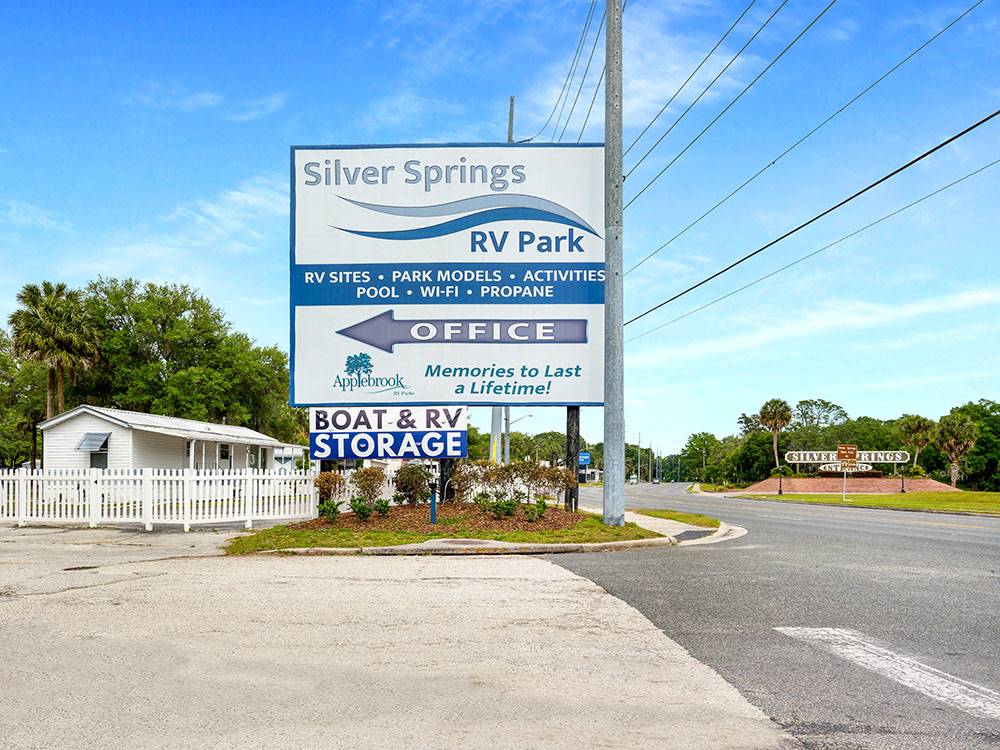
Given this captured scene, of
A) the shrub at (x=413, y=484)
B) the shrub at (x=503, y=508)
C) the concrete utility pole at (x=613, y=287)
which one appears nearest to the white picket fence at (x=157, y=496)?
the shrub at (x=413, y=484)

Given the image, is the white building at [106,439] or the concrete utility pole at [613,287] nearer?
the concrete utility pole at [613,287]

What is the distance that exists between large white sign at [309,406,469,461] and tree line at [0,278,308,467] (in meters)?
35.4

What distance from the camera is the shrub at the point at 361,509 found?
59.4ft

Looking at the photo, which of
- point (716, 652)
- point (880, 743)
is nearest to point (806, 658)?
point (716, 652)

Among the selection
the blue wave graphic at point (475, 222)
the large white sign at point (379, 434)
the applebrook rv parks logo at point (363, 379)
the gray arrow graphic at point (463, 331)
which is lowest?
the large white sign at point (379, 434)

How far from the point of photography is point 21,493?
21.4 meters

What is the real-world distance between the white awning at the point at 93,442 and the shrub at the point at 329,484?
1721 cm

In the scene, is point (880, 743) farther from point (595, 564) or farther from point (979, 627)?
point (595, 564)

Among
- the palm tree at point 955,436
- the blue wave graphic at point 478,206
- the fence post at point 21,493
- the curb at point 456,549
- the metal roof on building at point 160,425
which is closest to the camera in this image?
the curb at point 456,549

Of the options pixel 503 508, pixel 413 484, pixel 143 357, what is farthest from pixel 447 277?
pixel 143 357

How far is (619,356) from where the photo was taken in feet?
61.7

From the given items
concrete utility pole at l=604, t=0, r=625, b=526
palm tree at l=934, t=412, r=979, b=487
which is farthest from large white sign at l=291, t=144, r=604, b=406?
palm tree at l=934, t=412, r=979, b=487

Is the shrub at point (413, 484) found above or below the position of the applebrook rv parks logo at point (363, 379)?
below

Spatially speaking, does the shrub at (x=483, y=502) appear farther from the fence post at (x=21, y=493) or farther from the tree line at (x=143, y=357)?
the tree line at (x=143, y=357)
